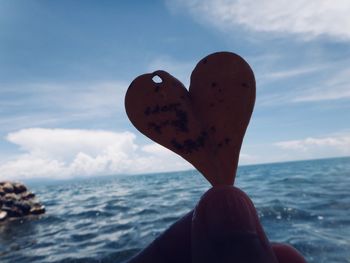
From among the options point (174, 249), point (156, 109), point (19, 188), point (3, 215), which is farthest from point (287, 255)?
point (19, 188)

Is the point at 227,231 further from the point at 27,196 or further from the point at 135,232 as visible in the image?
the point at 27,196

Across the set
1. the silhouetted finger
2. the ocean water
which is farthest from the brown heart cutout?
the ocean water

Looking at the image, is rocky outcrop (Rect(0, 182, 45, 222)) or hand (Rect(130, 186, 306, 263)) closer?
hand (Rect(130, 186, 306, 263))

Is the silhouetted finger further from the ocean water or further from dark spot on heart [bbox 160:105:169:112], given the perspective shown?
the ocean water

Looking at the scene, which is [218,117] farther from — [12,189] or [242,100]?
[12,189]

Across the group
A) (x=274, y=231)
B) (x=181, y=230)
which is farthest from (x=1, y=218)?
(x=181, y=230)

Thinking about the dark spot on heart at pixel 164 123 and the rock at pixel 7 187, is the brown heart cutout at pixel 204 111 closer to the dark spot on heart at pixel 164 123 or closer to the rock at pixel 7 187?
the dark spot on heart at pixel 164 123
